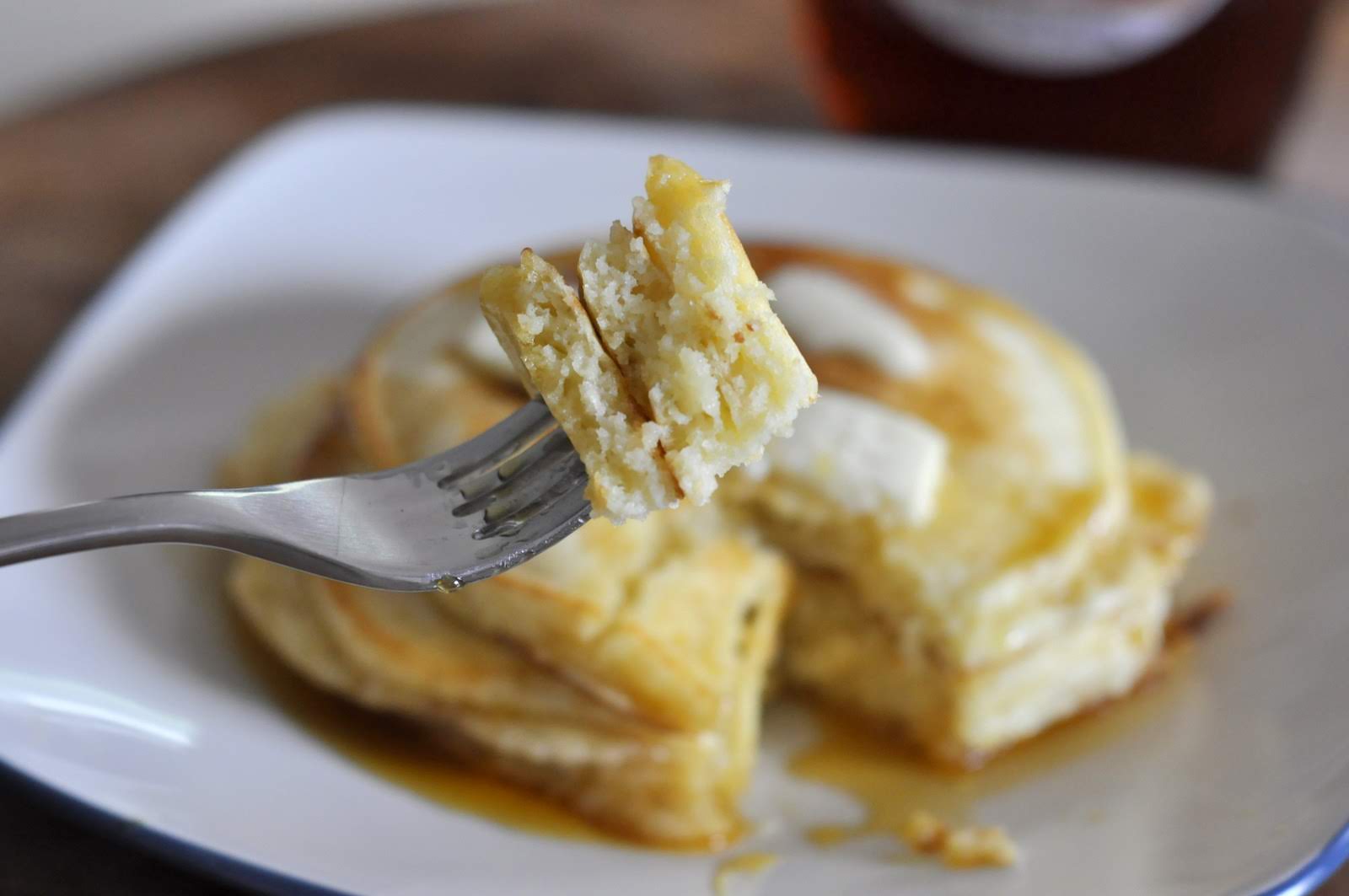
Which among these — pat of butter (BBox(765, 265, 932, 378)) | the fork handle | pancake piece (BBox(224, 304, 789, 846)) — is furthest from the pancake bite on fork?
pat of butter (BBox(765, 265, 932, 378))

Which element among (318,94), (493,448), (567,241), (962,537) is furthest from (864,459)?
(318,94)

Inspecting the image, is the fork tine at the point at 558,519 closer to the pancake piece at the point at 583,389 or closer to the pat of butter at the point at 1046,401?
the pancake piece at the point at 583,389

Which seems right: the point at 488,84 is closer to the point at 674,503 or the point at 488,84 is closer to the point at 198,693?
the point at 198,693

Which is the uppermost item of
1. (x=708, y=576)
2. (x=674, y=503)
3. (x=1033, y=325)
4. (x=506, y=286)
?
(x=1033, y=325)

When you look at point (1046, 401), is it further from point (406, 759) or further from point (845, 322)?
point (406, 759)

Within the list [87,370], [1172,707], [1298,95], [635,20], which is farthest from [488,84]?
[1172,707]

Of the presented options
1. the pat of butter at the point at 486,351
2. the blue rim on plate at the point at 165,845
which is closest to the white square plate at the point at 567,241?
the blue rim on plate at the point at 165,845
